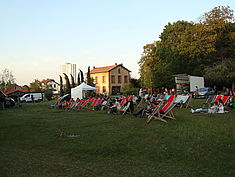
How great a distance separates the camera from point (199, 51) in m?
31.2

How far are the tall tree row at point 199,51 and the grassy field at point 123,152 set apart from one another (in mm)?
24412

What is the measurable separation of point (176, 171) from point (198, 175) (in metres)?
0.38

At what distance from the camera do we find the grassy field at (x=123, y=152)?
4.07m

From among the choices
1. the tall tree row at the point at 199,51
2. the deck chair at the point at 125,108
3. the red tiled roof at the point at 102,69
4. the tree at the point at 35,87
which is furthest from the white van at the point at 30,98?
Result: the deck chair at the point at 125,108

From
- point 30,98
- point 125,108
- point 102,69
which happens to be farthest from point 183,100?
point 102,69

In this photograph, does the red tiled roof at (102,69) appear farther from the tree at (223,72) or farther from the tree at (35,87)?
the tree at (223,72)

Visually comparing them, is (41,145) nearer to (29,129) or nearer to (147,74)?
(29,129)

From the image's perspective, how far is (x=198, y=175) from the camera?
3.86m

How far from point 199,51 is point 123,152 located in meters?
28.7

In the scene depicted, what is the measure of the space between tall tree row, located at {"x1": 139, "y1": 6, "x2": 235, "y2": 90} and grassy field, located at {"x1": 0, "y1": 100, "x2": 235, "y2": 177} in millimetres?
24412

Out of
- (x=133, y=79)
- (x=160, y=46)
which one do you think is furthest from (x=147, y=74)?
(x=133, y=79)

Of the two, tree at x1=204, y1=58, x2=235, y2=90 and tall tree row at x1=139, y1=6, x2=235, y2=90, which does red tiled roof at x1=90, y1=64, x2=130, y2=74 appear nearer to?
tall tree row at x1=139, y1=6, x2=235, y2=90

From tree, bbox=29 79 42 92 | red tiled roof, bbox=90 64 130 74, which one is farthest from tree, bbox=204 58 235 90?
tree, bbox=29 79 42 92

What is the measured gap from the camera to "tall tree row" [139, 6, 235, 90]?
1197 inches
